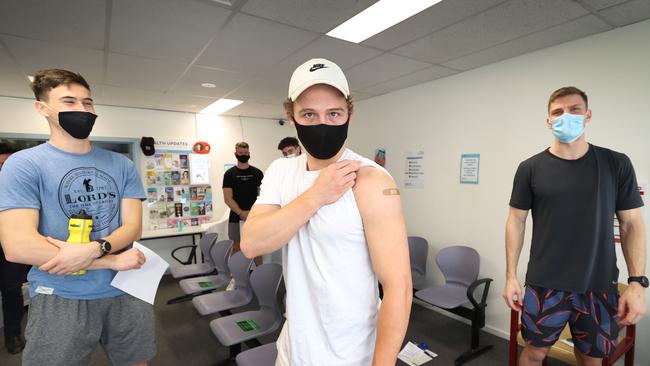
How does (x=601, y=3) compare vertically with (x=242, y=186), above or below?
above

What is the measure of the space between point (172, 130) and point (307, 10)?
3896 mm

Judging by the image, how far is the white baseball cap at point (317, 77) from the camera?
0.87m

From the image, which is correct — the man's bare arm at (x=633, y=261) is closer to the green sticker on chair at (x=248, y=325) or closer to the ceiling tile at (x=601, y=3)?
the ceiling tile at (x=601, y=3)

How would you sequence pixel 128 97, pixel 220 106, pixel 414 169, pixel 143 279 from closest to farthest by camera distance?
pixel 143 279 < pixel 414 169 < pixel 128 97 < pixel 220 106

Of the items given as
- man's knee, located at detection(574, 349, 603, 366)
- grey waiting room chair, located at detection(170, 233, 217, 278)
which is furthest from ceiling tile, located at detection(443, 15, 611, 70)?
grey waiting room chair, located at detection(170, 233, 217, 278)

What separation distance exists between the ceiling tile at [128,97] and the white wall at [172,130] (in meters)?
0.24

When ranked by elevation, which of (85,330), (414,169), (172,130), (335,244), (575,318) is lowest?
(575,318)

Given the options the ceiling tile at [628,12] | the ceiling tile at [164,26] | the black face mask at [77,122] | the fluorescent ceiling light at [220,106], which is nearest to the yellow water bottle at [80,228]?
the black face mask at [77,122]

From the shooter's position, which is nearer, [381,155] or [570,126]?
[570,126]

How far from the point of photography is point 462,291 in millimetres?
2977

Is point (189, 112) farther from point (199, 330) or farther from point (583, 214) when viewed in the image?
point (583, 214)

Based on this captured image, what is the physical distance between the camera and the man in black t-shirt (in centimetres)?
425

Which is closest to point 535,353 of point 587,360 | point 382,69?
point 587,360

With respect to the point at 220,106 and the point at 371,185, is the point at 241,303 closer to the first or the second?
the point at 371,185
